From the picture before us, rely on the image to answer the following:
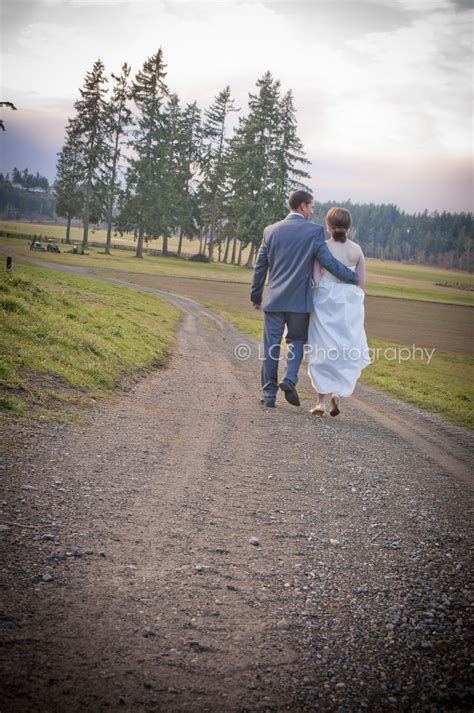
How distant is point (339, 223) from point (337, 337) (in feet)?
5.94

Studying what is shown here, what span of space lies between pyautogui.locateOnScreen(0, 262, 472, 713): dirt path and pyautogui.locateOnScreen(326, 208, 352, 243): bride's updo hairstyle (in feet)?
11.4

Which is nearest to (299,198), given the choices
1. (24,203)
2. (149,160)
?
(149,160)

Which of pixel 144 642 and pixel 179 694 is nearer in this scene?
pixel 179 694

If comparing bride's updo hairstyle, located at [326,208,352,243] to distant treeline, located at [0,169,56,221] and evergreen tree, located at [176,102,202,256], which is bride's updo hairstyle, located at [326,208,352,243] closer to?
evergreen tree, located at [176,102,202,256]

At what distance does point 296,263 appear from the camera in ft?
25.9

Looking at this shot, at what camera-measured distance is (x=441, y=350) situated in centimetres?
2628

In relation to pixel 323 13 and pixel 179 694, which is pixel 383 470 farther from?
pixel 323 13

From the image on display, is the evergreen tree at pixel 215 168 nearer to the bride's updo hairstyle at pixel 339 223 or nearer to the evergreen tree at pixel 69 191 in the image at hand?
the evergreen tree at pixel 69 191

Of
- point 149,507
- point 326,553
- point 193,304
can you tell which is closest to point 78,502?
point 149,507

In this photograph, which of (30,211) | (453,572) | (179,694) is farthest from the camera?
(30,211)

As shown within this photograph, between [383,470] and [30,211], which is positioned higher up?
[30,211]

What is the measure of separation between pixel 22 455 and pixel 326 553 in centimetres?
285

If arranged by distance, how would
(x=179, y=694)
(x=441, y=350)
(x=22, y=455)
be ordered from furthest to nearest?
(x=441, y=350), (x=22, y=455), (x=179, y=694)

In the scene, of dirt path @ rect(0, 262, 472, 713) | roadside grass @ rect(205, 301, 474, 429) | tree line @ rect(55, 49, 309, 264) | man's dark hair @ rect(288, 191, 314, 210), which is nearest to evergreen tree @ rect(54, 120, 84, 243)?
tree line @ rect(55, 49, 309, 264)
